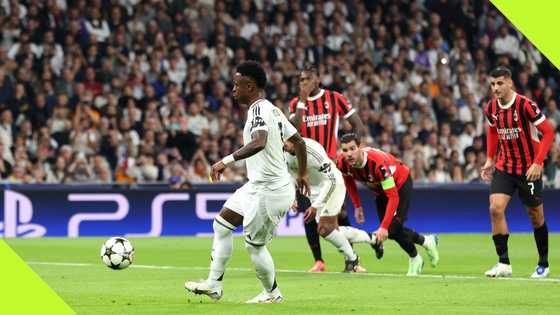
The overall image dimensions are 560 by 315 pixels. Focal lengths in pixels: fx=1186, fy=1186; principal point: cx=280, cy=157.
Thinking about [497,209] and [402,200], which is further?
[402,200]

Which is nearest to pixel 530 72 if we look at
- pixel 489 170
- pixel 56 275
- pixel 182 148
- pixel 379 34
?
pixel 379 34

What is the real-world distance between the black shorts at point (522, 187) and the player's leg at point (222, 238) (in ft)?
13.6

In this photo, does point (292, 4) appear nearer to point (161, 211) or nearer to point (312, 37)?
point (312, 37)

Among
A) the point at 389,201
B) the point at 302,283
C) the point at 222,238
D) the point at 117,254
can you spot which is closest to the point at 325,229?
the point at 389,201

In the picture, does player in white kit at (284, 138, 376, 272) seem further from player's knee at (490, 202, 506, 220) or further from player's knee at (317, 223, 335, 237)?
player's knee at (490, 202, 506, 220)

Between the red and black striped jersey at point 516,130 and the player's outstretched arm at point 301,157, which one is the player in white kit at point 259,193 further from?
the red and black striped jersey at point 516,130

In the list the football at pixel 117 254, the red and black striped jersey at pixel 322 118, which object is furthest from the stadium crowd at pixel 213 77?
the football at pixel 117 254

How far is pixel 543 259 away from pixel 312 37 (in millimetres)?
15103

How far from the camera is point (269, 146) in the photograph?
9.83 metres

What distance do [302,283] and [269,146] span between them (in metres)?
2.91

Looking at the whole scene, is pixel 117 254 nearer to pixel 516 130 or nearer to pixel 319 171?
pixel 319 171

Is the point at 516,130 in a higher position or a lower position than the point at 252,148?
higher

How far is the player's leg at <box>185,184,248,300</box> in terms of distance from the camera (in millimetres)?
9953

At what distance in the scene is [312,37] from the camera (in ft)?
89.9
